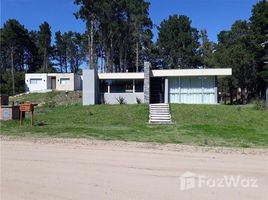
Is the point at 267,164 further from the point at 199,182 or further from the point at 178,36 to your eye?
the point at 178,36

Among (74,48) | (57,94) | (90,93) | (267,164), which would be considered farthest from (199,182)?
(74,48)

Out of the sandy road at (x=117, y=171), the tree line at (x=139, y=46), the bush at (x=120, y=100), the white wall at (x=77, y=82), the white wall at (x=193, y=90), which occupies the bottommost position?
the sandy road at (x=117, y=171)

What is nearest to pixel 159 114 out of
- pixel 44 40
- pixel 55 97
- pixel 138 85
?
pixel 138 85

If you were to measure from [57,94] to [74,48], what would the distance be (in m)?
39.1

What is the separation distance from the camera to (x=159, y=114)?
2936cm

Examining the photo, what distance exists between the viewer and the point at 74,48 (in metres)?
89.3

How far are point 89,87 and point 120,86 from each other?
4162mm

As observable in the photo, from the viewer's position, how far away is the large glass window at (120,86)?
40.3m

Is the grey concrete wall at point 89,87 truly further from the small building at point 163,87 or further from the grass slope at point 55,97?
the grass slope at point 55,97

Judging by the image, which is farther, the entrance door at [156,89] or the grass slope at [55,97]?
the grass slope at [55,97]

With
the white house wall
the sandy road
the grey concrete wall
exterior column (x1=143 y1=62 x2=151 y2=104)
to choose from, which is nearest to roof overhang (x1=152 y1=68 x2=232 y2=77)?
exterior column (x1=143 y1=62 x2=151 y2=104)

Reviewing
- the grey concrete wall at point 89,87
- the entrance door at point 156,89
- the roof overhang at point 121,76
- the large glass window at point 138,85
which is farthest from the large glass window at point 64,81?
the entrance door at point 156,89

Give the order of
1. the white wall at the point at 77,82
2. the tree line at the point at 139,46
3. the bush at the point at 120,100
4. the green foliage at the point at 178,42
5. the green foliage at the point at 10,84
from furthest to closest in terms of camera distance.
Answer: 1. the green foliage at the point at 178,42
2. the green foliage at the point at 10,84
3. the white wall at the point at 77,82
4. the tree line at the point at 139,46
5. the bush at the point at 120,100

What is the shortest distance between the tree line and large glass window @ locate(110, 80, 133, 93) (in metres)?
14.1
